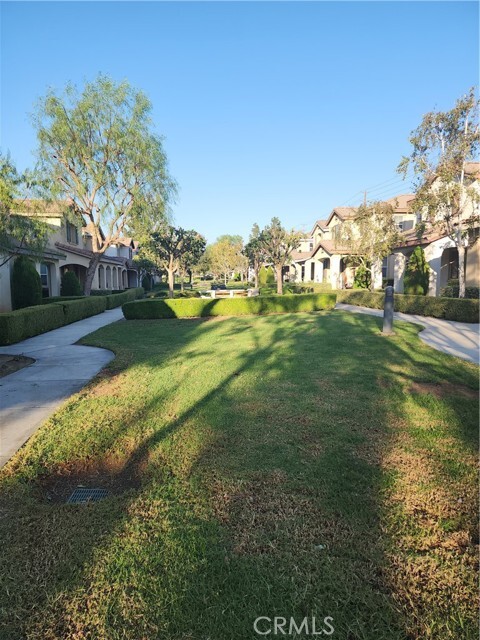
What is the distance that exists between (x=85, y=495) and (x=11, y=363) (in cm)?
602

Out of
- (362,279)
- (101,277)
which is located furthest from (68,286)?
(362,279)

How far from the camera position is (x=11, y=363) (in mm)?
7945

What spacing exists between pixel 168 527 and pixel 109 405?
296 cm

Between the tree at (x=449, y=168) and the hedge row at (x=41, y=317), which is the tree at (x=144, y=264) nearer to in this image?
the hedge row at (x=41, y=317)

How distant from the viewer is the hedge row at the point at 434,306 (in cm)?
1310

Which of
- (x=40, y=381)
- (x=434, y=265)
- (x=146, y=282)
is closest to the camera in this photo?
(x=40, y=381)

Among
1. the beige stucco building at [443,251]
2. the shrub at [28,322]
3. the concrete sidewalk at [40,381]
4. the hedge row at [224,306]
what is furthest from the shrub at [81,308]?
the beige stucco building at [443,251]

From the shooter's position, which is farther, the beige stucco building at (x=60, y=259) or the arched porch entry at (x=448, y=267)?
the arched porch entry at (x=448, y=267)

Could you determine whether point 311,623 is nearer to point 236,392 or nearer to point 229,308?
point 236,392

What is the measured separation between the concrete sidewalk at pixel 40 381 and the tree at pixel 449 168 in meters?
14.5

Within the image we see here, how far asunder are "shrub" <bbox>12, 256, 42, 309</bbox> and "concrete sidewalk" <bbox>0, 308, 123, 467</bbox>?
5.73 m

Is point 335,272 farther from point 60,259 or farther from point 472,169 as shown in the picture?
point 60,259

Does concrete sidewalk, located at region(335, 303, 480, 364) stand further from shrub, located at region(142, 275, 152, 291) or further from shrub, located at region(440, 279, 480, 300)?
shrub, located at region(142, 275, 152, 291)

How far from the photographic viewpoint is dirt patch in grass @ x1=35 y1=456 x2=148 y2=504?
10.6ft
